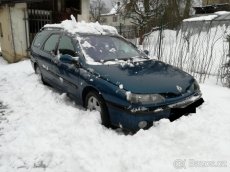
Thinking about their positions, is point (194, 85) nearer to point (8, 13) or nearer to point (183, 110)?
point (183, 110)

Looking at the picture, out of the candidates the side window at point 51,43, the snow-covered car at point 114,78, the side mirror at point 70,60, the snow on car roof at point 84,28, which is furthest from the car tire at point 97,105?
the side window at point 51,43

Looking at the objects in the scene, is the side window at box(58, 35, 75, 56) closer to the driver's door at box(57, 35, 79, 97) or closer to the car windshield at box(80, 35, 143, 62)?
the driver's door at box(57, 35, 79, 97)

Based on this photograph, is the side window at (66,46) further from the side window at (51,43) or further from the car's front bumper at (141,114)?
the car's front bumper at (141,114)

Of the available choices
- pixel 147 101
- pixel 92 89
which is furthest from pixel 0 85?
pixel 147 101

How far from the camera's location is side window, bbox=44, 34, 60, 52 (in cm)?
599

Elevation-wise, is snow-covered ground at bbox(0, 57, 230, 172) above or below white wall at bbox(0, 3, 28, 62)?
below

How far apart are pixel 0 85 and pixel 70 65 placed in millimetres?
3319

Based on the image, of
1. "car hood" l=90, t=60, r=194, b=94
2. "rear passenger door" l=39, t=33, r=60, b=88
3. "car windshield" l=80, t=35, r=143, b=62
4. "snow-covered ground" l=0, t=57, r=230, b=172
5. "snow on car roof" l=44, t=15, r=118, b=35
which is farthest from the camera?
"rear passenger door" l=39, t=33, r=60, b=88

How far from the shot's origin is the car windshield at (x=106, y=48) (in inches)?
197

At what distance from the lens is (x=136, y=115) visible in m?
3.79

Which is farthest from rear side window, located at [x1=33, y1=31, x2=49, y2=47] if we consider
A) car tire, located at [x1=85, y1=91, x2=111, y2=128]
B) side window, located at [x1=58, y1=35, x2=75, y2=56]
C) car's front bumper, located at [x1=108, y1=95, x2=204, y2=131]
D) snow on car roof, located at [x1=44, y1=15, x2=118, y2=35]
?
car's front bumper, located at [x1=108, y1=95, x2=204, y2=131]

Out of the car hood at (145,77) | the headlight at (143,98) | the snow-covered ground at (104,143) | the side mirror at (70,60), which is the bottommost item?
the snow-covered ground at (104,143)

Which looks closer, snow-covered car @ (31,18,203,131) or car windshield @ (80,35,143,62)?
snow-covered car @ (31,18,203,131)

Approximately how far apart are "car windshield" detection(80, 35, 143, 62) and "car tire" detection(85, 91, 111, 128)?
74cm
